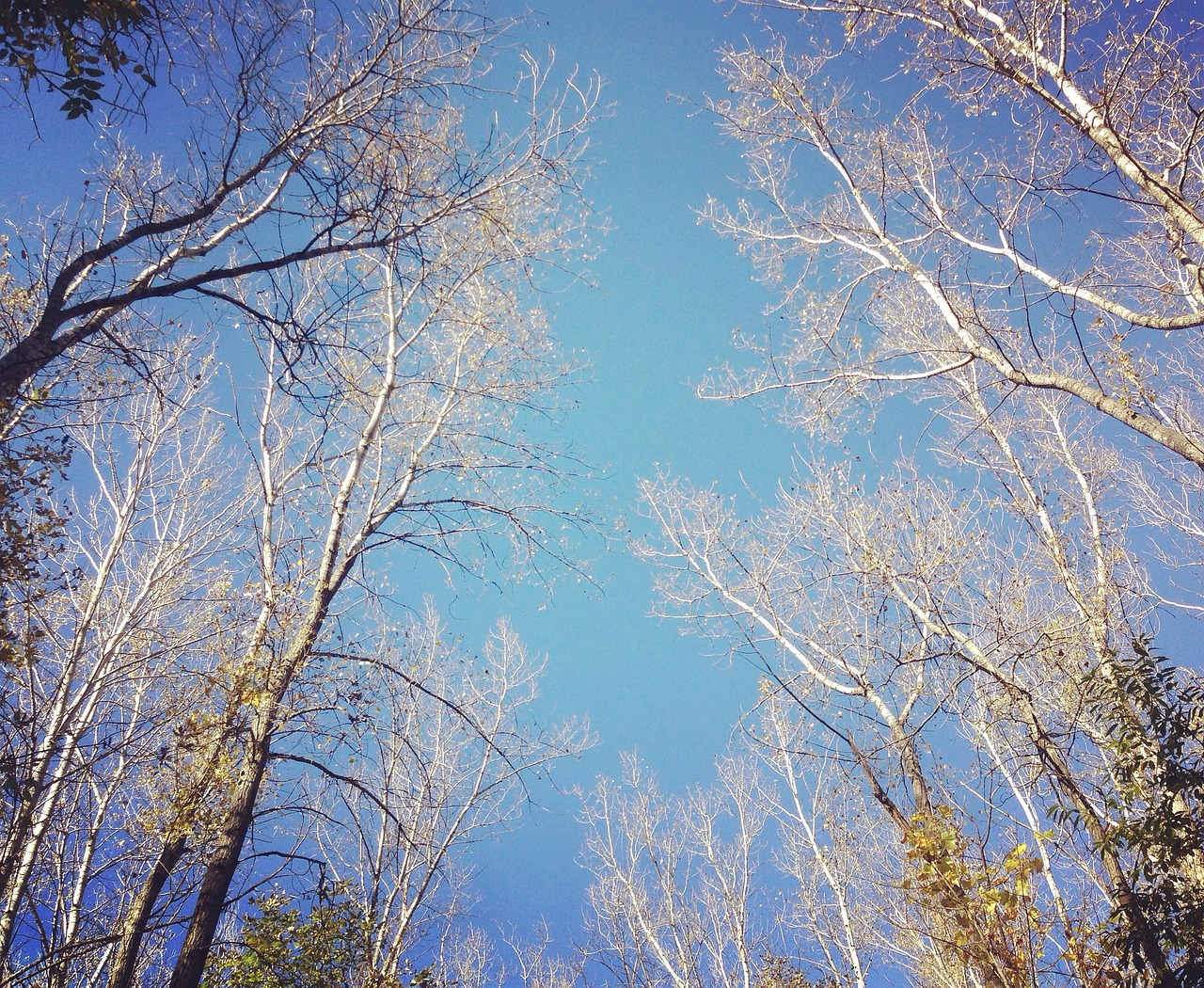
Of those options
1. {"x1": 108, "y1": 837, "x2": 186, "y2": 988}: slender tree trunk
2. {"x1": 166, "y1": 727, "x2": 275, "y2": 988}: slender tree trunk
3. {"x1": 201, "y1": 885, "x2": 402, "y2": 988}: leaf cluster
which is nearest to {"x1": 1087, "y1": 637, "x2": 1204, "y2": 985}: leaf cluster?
{"x1": 166, "y1": 727, "x2": 275, "y2": 988}: slender tree trunk

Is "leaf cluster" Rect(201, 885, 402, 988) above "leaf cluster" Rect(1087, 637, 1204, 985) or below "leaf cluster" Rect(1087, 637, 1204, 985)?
below

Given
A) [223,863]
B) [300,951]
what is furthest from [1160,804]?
[300,951]

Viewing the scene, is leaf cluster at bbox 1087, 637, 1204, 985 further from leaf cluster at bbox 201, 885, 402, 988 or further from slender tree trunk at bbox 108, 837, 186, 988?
leaf cluster at bbox 201, 885, 402, 988

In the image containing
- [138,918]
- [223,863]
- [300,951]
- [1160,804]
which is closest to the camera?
[1160,804]

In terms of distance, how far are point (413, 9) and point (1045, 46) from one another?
13.1 feet

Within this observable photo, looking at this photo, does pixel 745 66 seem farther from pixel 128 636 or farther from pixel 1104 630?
pixel 128 636

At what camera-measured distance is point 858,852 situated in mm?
10031

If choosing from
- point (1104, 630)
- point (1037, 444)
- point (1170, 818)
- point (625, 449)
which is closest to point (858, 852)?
point (1104, 630)

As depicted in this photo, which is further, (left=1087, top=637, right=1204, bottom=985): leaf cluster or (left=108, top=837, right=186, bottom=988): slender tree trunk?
(left=108, top=837, right=186, bottom=988): slender tree trunk

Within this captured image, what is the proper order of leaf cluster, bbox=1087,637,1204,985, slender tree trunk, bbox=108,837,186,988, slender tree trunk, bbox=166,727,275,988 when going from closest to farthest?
leaf cluster, bbox=1087,637,1204,985
slender tree trunk, bbox=166,727,275,988
slender tree trunk, bbox=108,837,186,988

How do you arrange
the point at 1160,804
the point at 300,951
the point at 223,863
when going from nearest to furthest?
the point at 1160,804 < the point at 223,863 < the point at 300,951

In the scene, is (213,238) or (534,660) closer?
(213,238)

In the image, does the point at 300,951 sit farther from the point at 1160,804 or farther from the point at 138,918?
the point at 1160,804

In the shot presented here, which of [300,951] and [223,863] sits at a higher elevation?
[223,863]
